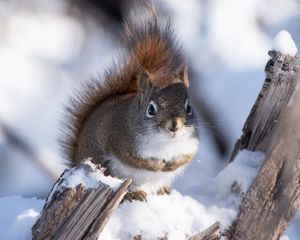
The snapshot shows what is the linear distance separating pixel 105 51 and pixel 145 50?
101 cm

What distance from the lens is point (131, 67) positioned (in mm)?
2658

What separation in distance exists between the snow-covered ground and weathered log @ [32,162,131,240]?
1.27 m

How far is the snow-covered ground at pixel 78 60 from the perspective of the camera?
3.37 meters

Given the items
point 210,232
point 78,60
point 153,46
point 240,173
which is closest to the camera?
point 210,232

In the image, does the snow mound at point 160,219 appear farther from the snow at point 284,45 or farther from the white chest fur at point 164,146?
the snow at point 284,45

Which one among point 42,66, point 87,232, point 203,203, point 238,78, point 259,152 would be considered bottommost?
point 87,232

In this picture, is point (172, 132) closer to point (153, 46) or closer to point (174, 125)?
point (174, 125)

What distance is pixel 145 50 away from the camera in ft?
8.55

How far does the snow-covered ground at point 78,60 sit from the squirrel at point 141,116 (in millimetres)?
527

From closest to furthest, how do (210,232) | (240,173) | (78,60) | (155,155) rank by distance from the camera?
(210,232) → (240,173) → (155,155) → (78,60)

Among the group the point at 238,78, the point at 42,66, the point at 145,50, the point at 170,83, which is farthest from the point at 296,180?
the point at 42,66

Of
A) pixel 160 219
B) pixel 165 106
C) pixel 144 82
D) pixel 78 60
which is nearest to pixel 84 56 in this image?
pixel 78 60

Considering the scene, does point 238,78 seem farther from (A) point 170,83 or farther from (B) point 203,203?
(B) point 203,203

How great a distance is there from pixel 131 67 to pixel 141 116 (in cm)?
31
